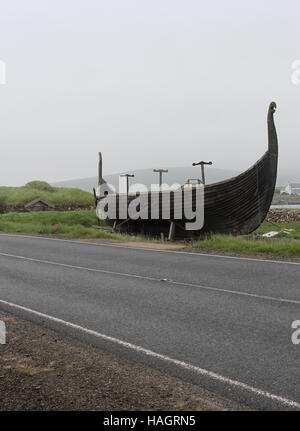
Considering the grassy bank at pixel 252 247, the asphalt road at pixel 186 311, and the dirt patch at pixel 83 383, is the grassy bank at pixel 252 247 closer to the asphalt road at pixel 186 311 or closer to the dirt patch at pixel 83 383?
the asphalt road at pixel 186 311

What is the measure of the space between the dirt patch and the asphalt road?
0.92 feet

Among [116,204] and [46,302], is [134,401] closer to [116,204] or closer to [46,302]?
[46,302]

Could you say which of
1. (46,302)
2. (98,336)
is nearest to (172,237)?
(46,302)

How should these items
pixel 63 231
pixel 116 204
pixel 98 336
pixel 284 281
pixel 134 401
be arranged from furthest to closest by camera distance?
1. pixel 116 204
2. pixel 63 231
3. pixel 284 281
4. pixel 98 336
5. pixel 134 401

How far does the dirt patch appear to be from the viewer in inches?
151

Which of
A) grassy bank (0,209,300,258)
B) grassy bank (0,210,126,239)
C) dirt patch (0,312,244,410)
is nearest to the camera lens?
dirt patch (0,312,244,410)

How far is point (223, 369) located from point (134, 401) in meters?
1.21

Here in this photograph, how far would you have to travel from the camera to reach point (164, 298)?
791 cm

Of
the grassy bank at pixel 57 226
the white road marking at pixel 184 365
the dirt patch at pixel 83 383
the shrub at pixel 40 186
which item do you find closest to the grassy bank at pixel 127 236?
the grassy bank at pixel 57 226

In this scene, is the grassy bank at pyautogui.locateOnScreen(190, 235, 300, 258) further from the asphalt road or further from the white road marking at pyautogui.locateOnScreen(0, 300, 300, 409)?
the white road marking at pyautogui.locateOnScreen(0, 300, 300, 409)

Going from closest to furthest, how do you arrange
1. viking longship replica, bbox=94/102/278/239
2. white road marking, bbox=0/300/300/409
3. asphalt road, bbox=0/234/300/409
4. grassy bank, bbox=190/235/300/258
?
white road marking, bbox=0/300/300/409, asphalt road, bbox=0/234/300/409, grassy bank, bbox=190/235/300/258, viking longship replica, bbox=94/102/278/239

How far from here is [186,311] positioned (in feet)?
22.9

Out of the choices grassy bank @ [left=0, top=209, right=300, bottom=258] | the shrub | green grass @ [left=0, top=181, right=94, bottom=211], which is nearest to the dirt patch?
grassy bank @ [left=0, top=209, right=300, bottom=258]

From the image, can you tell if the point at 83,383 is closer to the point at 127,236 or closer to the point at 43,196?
the point at 127,236
